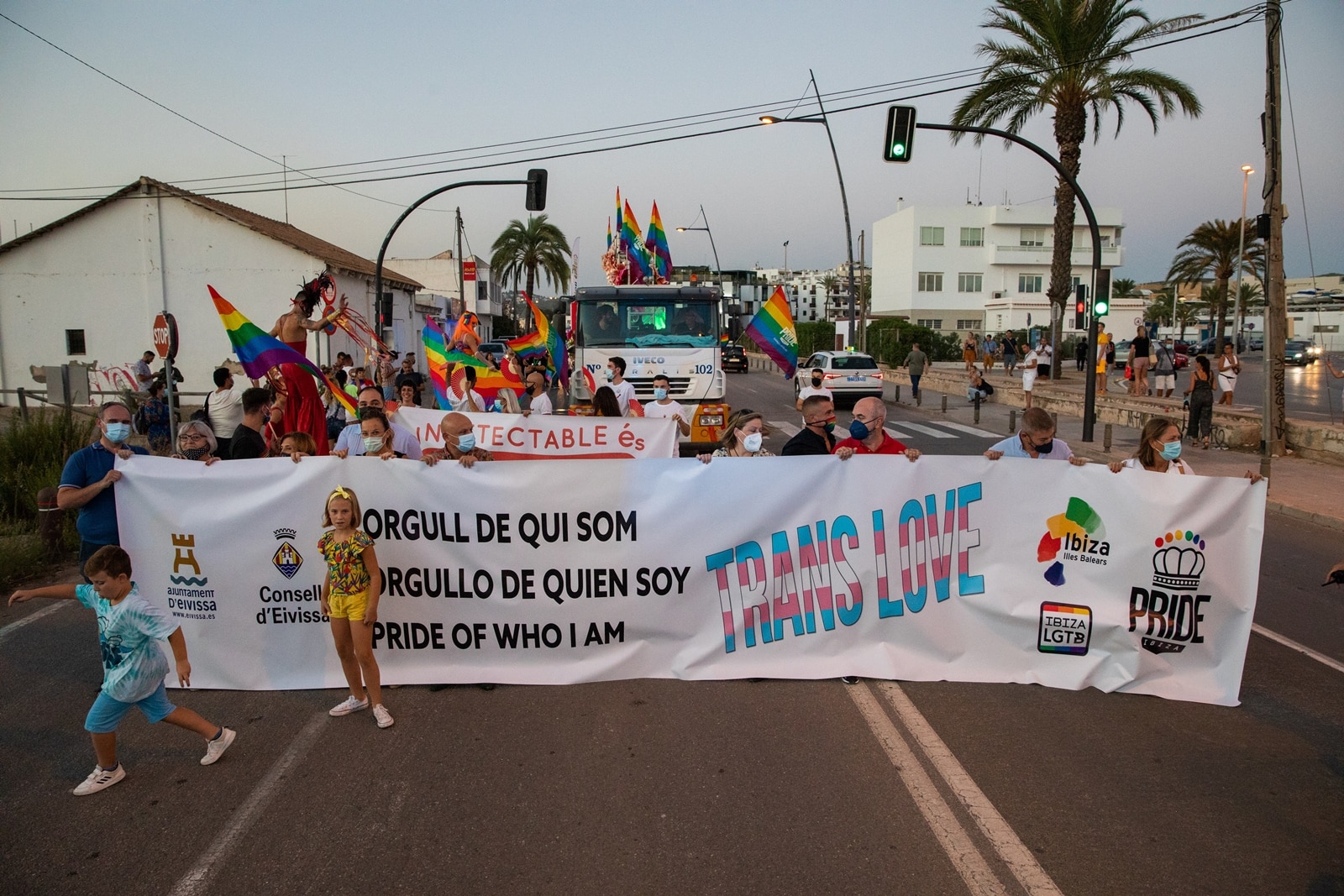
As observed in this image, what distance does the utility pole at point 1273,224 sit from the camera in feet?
49.8

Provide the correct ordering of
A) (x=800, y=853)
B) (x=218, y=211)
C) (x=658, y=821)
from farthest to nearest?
(x=218, y=211), (x=658, y=821), (x=800, y=853)

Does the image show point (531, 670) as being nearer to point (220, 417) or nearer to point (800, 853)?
point (800, 853)

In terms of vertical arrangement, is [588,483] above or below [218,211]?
below

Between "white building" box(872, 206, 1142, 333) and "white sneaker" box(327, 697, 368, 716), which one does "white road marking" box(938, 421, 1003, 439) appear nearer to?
"white sneaker" box(327, 697, 368, 716)

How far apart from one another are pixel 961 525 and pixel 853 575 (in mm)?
757

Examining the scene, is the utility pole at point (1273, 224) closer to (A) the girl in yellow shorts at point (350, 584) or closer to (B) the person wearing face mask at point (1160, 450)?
(B) the person wearing face mask at point (1160, 450)

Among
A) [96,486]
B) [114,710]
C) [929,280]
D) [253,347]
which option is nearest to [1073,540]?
[114,710]

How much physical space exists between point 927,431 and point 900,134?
717cm

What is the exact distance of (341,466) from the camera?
5.71 meters

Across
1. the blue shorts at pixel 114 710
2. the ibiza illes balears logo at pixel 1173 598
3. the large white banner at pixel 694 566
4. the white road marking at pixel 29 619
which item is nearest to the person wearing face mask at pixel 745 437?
the large white banner at pixel 694 566

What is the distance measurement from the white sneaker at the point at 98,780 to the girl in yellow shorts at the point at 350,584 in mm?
1151

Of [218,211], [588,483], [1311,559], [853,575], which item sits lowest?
[1311,559]

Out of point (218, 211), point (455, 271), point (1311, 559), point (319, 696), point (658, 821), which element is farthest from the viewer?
point (455, 271)

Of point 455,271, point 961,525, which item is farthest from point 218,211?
point 455,271
